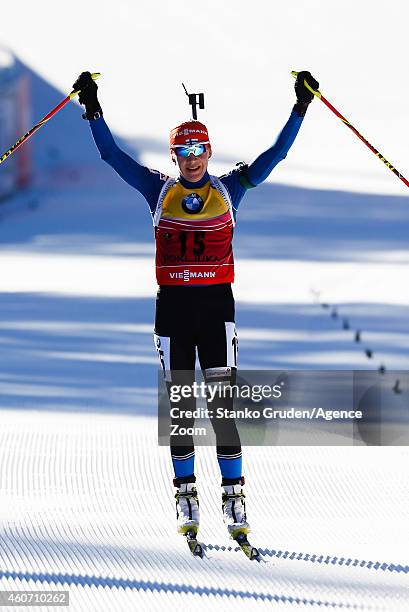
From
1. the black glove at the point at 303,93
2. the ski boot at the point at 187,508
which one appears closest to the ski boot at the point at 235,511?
the ski boot at the point at 187,508

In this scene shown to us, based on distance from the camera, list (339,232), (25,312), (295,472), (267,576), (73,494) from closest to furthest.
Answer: (267,576)
(73,494)
(295,472)
(25,312)
(339,232)

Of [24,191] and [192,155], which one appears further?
[24,191]

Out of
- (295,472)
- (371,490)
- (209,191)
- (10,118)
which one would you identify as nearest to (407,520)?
(371,490)

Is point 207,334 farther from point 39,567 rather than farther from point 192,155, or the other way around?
point 39,567

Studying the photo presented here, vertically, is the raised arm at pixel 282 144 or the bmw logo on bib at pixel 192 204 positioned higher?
the raised arm at pixel 282 144

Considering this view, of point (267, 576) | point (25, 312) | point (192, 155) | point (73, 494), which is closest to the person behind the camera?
point (267, 576)

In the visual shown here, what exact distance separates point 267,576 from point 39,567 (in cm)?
74

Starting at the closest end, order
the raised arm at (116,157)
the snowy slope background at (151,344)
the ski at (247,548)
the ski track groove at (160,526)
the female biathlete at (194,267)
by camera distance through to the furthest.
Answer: the ski track groove at (160,526) < the snowy slope background at (151,344) < the ski at (247,548) < the female biathlete at (194,267) < the raised arm at (116,157)

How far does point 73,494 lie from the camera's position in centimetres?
632

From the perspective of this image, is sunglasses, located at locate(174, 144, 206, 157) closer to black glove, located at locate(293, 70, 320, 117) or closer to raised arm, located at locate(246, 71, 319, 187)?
raised arm, located at locate(246, 71, 319, 187)

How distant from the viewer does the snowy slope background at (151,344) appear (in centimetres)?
Result: 530

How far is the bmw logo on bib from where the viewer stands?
5602 mm

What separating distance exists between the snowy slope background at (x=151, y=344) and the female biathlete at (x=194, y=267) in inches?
9.9

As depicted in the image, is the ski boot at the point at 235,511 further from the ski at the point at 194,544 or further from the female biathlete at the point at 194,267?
the ski at the point at 194,544
